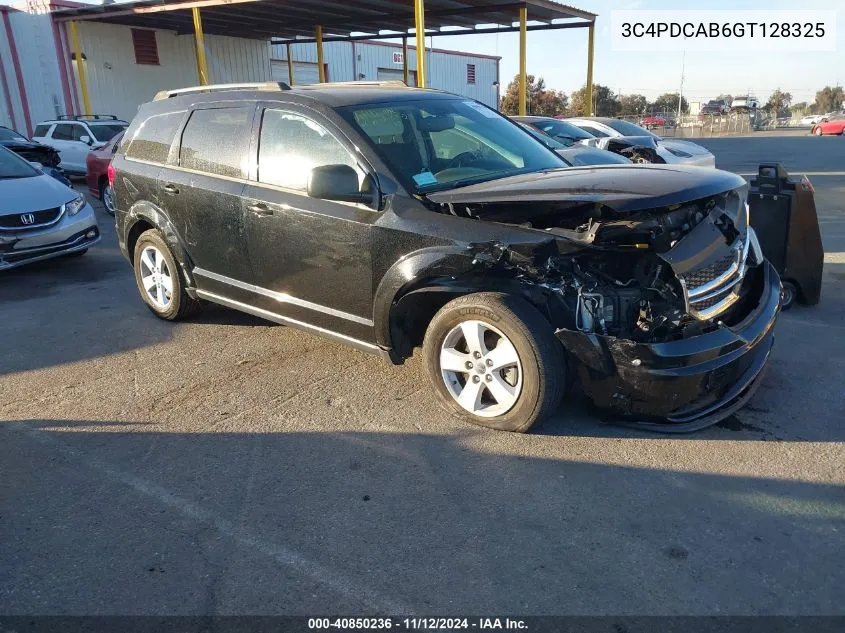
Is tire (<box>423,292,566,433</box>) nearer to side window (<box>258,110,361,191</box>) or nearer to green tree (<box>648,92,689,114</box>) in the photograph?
side window (<box>258,110,361,191</box>)

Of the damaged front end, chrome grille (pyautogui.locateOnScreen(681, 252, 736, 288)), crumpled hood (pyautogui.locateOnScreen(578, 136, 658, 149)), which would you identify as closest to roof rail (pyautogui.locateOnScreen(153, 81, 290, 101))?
the damaged front end

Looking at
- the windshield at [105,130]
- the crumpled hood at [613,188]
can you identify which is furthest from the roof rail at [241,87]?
the windshield at [105,130]

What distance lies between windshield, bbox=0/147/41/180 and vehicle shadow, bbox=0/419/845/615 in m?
5.54

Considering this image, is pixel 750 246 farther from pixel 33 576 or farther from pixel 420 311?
pixel 33 576

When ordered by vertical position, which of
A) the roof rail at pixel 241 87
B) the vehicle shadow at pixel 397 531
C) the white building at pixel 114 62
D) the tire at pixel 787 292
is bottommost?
the vehicle shadow at pixel 397 531

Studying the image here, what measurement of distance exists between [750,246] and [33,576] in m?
4.22

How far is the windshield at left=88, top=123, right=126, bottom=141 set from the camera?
1477cm

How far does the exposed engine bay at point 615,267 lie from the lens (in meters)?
3.45

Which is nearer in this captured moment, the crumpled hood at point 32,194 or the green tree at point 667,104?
the crumpled hood at point 32,194

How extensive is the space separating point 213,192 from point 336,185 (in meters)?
1.43

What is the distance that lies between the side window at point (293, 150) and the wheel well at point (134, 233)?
1.74 m

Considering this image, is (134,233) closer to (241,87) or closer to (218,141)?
(218,141)

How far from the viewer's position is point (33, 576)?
8.94 feet

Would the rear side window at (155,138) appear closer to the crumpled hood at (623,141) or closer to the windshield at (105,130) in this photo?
the crumpled hood at (623,141)
